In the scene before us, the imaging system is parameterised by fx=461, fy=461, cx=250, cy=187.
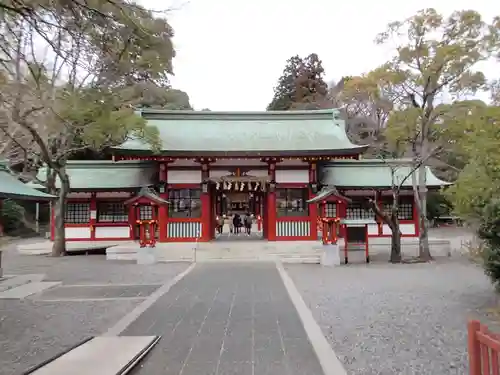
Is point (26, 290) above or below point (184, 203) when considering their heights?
below

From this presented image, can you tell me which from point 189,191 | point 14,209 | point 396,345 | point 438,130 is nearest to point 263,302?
point 396,345

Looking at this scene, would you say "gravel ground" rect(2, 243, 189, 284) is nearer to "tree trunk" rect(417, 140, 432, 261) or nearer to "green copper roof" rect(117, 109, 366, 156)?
"green copper roof" rect(117, 109, 366, 156)

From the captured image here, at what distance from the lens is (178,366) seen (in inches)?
210

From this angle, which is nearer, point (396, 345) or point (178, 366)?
point (178, 366)

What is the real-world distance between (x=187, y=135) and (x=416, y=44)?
1132 centimetres

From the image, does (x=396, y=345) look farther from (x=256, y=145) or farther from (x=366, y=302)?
(x=256, y=145)

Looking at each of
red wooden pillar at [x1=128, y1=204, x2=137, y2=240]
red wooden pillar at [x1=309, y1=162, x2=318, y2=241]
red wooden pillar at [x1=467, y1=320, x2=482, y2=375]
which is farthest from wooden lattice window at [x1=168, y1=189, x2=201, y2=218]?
red wooden pillar at [x1=467, y1=320, x2=482, y2=375]

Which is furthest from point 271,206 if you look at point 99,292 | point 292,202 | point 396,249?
point 99,292

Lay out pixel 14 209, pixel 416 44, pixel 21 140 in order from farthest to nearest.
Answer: pixel 14 209
pixel 21 140
pixel 416 44

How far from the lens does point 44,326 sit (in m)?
7.49

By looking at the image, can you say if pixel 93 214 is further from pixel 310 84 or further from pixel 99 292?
pixel 310 84

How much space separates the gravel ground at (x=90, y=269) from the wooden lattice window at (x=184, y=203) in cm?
350

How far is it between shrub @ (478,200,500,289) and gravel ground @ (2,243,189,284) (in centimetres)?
789

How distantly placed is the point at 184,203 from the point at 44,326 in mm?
12830
